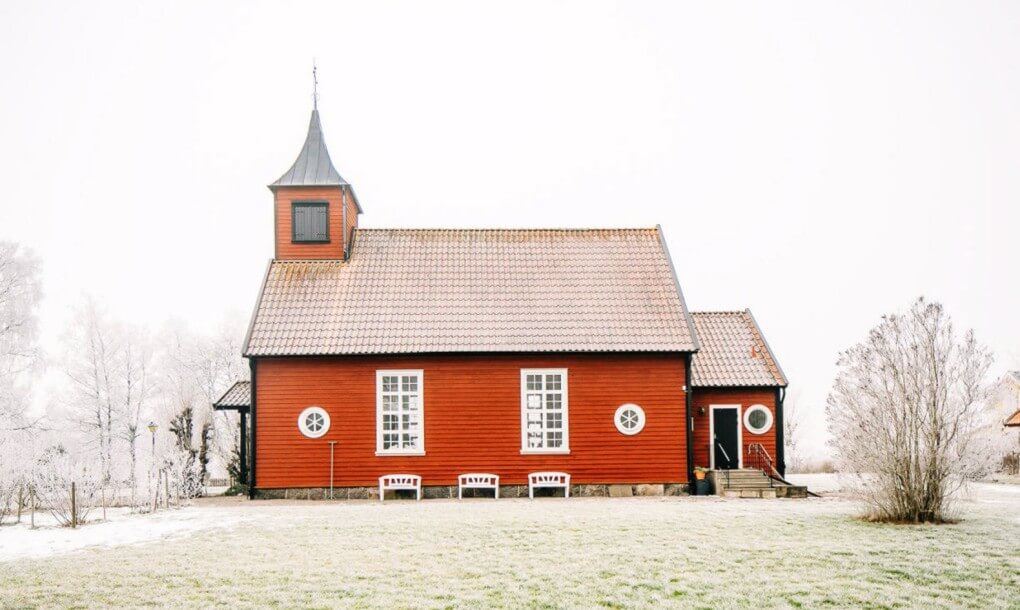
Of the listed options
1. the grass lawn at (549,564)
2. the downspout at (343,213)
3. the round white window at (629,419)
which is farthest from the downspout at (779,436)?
the downspout at (343,213)

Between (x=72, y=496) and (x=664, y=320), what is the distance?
540 inches

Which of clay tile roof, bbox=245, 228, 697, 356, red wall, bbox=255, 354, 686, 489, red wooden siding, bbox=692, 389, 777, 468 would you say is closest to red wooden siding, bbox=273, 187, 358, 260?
clay tile roof, bbox=245, 228, 697, 356

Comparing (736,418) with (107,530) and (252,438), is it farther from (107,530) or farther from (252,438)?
(107,530)

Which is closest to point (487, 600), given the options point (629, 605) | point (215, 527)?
point (629, 605)

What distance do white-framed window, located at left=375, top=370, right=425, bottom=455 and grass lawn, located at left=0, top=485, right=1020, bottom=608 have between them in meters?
5.62

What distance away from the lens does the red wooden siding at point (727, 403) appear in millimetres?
24547

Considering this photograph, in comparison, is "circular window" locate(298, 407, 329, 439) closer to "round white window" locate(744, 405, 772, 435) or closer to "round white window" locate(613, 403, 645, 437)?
"round white window" locate(613, 403, 645, 437)

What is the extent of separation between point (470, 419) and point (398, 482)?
2235 mm

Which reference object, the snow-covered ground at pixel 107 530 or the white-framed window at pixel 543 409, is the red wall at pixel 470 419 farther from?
the snow-covered ground at pixel 107 530

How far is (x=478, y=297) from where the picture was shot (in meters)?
24.1

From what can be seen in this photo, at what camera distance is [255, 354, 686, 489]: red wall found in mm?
22359

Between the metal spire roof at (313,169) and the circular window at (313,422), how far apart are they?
20.8 ft

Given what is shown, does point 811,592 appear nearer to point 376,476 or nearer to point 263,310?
point 376,476

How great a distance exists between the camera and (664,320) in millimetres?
23484
